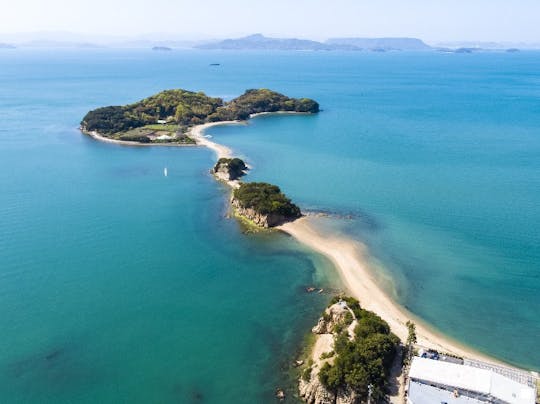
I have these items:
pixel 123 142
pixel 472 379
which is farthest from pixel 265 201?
pixel 123 142

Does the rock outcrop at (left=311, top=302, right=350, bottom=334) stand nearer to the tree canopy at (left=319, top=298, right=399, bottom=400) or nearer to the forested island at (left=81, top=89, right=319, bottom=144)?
the tree canopy at (left=319, top=298, right=399, bottom=400)

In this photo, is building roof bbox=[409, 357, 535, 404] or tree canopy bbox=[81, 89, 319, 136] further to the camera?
tree canopy bbox=[81, 89, 319, 136]

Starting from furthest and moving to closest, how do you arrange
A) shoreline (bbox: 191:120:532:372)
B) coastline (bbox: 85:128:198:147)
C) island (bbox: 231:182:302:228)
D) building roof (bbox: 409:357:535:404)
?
coastline (bbox: 85:128:198:147) → island (bbox: 231:182:302:228) → shoreline (bbox: 191:120:532:372) → building roof (bbox: 409:357:535:404)

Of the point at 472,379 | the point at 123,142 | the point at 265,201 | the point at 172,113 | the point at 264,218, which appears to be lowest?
the point at 123,142

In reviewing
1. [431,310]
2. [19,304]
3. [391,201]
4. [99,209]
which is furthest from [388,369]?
[99,209]

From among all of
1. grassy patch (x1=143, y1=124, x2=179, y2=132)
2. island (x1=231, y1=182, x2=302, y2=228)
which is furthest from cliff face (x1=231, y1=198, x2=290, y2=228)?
grassy patch (x1=143, y1=124, x2=179, y2=132)

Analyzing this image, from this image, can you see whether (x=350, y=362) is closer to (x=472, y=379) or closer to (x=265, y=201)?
(x=472, y=379)

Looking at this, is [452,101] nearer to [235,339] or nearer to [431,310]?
[431,310]
